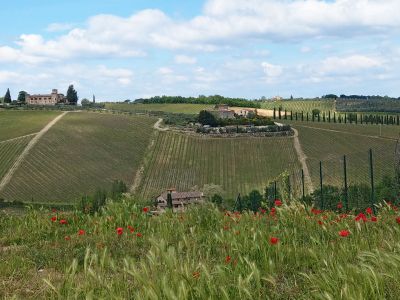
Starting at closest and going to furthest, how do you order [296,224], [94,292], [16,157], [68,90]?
[94,292] → [296,224] → [16,157] → [68,90]

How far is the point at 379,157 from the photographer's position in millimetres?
29094

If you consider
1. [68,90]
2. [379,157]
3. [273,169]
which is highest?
[68,90]

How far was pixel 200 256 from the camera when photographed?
6234 millimetres

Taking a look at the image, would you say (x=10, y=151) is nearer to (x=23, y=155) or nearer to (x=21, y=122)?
(x=23, y=155)

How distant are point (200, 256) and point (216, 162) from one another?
10446 centimetres

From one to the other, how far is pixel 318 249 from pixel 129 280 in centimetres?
232

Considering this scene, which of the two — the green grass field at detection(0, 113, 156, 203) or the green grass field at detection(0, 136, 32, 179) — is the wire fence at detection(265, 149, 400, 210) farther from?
the green grass field at detection(0, 136, 32, 179)

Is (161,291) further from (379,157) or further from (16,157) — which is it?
(16,157)

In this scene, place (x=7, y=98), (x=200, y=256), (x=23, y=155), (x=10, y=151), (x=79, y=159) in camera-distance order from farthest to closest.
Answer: (x=7, y=98)
(x=79, y=159)
(x=10, y=151)
(x=23, y=155)
(x=200, y=256)

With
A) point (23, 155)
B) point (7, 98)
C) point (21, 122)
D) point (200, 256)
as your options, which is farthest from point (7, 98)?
point (200, 256)

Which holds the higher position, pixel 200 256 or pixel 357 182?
pixel 200 256

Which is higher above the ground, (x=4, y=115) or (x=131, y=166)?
(x=4, y=115)

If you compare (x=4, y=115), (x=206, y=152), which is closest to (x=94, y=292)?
(x=206, y=152)

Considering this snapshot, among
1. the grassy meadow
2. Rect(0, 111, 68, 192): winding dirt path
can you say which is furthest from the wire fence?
Rect(0, 111, 68, 192): winding dirt path
